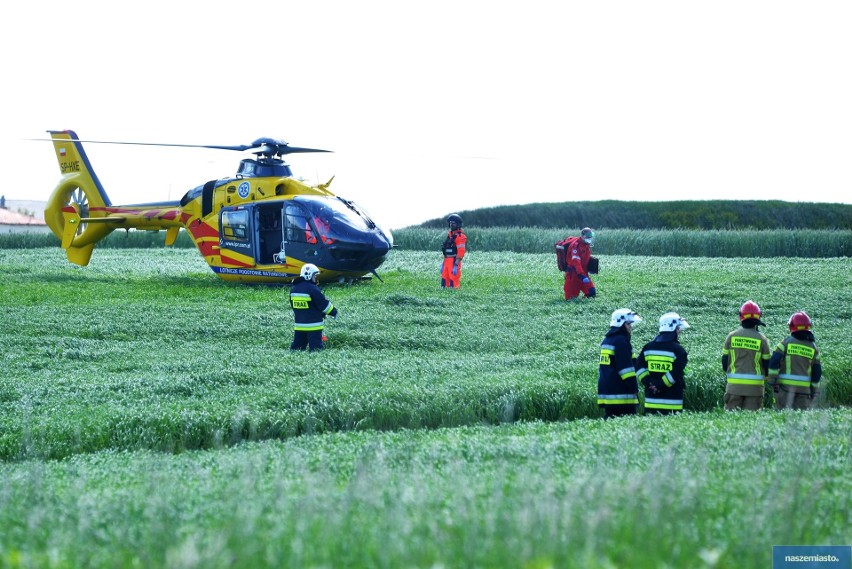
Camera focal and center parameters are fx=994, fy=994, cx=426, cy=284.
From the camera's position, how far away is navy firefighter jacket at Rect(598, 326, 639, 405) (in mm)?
11727

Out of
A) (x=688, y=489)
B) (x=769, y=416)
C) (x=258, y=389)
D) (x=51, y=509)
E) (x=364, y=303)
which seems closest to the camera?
(x=688, y=489)

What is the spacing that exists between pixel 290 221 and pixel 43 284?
7.72m

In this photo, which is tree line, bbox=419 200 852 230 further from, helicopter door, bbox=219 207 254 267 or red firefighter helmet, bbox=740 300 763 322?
red firefighter helmet, bbox=740 300 763 322

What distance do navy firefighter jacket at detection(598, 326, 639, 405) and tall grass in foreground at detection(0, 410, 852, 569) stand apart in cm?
307

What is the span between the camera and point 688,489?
562cm

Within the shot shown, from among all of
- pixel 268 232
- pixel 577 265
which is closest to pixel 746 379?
pixel 577 265

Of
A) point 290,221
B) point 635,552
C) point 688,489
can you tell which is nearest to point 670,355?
point 688,489

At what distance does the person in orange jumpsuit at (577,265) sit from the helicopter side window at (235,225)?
902 cm

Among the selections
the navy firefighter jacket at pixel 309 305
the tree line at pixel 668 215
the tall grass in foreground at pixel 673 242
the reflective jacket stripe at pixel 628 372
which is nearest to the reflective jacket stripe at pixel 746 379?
the reflective jacket stripe at pixel 628 372

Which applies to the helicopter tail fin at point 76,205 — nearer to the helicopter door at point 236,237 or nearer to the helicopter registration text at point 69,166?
the helicopter registration text at point 69,166

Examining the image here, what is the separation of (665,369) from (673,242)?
33.6 metres

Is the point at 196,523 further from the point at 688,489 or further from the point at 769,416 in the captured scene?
the point at 769,416

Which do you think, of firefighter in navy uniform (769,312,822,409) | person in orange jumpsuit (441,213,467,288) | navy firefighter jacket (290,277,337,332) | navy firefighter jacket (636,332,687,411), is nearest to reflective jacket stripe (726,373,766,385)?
firefighter in navy uniform (769,312,822,409)

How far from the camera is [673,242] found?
145 feet
